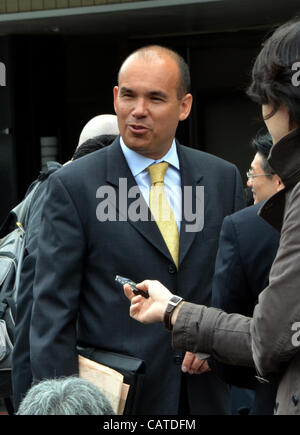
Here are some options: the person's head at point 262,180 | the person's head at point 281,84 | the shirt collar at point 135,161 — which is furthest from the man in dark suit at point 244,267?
the person's head at point 262,180

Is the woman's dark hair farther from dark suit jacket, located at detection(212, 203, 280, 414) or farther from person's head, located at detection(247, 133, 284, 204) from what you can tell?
person's head, located at detection(247, 133, 284, 204)

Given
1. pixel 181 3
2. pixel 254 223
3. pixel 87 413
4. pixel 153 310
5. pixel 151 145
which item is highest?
pixel 181 3

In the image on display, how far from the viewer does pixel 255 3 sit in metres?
7.43

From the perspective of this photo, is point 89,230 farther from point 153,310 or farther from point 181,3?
point 181,3

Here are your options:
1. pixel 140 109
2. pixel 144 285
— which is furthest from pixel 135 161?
pixel 144 285

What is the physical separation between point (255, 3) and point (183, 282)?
4.74 metres

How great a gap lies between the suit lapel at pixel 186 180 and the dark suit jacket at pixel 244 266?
468 mm

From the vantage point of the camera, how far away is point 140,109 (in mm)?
3250

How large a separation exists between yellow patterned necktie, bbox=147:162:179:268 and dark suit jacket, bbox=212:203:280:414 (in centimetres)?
51

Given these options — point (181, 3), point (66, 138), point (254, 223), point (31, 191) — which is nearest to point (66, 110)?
point (66, 138)

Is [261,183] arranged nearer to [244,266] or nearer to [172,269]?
[172,269]

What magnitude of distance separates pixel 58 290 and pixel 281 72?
1.26 m

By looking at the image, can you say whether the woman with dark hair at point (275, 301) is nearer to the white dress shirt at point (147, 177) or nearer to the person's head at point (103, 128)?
the white dress shirt at point (147, 177)

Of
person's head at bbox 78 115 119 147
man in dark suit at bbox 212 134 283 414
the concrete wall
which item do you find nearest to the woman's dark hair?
man in dark suit at bbox 212 134 283 414
